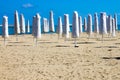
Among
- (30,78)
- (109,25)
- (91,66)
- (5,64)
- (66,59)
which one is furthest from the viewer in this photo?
(109,25)

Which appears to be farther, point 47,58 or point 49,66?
point 47,58

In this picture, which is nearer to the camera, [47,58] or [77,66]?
[77,66]

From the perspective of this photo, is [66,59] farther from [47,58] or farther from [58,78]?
[58,78]

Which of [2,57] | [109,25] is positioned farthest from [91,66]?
[109,25]

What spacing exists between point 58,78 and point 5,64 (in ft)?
10.7

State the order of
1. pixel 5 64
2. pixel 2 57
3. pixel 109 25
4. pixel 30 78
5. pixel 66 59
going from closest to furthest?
pixel 30 78 → pixel 5 64 → pixel 66 59 → pixel 2 57 → pixel 109 25

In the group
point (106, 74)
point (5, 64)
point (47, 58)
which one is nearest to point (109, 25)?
point (47, 58)

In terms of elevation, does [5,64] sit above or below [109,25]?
below

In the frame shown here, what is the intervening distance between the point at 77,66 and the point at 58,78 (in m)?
2.10

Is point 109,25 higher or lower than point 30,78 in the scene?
higher

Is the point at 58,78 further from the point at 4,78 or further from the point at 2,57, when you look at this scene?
the point at 2,57

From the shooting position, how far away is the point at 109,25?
22.5 meters

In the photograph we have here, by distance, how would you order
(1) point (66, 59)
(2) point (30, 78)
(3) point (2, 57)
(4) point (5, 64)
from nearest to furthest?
(2) point (30, 78)
(4) point (5, 64)
(1) point (66, 59)
(3) point (2, 57)

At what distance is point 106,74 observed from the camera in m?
8.64
